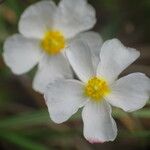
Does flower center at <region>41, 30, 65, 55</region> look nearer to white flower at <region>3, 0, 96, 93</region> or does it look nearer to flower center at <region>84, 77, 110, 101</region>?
white flower at <region>3, 0, 96, 93</region>

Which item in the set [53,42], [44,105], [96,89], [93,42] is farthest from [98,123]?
[44,105]

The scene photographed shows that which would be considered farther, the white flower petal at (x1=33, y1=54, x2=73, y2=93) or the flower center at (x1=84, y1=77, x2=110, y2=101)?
the white flower petal at (x1=33, y1=54, x2=73, y2=93)

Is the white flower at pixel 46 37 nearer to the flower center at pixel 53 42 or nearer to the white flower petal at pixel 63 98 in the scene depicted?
the flower center at pixel 53 42

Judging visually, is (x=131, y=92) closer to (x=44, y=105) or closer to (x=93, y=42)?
(x=93, y=42)

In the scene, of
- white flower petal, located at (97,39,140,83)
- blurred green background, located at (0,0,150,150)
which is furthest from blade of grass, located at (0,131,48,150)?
white flower petal, located at (97,39,140,83)

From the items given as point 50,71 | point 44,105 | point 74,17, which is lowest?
point 44,105

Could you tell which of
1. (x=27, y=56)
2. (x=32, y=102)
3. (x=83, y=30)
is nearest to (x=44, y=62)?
(x=27, y=56)
